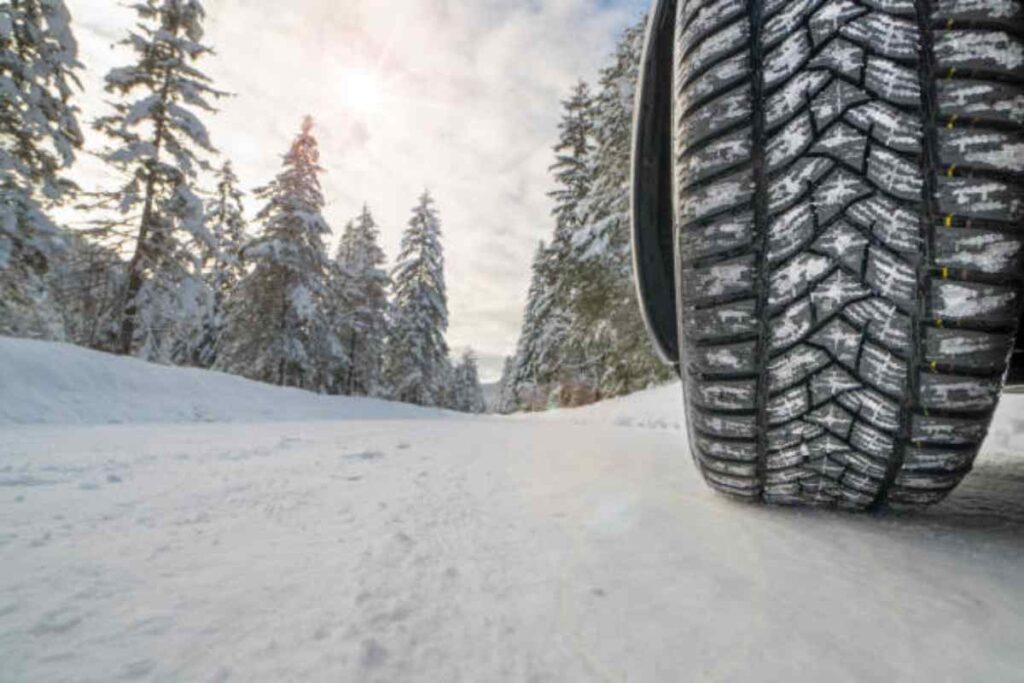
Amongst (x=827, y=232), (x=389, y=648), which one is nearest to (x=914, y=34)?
(x=827, y=232)

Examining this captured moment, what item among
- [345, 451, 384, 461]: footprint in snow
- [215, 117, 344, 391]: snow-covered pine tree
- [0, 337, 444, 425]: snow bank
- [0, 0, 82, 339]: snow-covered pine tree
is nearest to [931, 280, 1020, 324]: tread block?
[345, 451, 384, 461]: footprint in snow

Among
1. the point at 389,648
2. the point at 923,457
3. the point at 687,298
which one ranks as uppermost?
the point at 687,298

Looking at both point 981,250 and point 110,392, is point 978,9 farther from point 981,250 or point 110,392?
point 110,392

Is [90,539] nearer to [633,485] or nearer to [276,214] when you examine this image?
[633,485]

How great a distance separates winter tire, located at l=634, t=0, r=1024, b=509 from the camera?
0.85 metres

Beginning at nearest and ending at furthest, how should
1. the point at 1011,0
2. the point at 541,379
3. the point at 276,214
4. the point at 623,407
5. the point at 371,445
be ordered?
the point at 1011,0, the point at 371,445, the point at 623,407, the point at 276,214, the point at 541,379

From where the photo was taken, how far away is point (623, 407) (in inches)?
364

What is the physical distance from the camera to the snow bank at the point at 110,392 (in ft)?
20.9

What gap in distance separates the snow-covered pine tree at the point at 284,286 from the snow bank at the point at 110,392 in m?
7.88

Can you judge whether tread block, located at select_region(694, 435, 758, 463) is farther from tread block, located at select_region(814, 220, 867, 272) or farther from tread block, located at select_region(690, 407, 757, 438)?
tread block, located at select_region(814, 220, 867, 272)

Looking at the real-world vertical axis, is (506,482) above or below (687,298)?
below

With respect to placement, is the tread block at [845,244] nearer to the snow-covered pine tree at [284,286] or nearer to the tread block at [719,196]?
the tread block at [719,196]

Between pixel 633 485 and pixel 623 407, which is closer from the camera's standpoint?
pixel 633 485

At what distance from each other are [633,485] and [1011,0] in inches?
52.7
